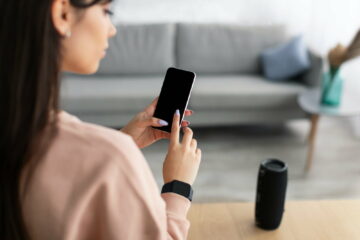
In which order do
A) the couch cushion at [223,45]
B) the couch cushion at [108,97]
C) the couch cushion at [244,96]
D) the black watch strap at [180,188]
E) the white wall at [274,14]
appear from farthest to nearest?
the white wall at [274,14]
the couch cushion at [223,45]
the couch cushion at [244,96]
the couch cushion at [108,97]
the black watch strap at [180,188]

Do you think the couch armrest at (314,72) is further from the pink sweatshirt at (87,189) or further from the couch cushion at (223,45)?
the pink sweatshirt at (87,189)

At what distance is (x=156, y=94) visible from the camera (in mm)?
3021

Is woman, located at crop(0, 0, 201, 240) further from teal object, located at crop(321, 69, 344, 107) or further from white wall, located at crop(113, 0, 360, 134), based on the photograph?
white wall, located at crop(113, 0, 360, 134)

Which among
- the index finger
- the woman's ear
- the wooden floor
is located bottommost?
the wooden floor

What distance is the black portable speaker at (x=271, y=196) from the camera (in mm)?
1208

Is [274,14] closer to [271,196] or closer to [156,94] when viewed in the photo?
[156,94]

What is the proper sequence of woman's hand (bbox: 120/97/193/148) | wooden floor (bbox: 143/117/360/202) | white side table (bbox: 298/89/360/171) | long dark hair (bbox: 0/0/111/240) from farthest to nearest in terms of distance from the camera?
white side table (bbox: 298/89/360/171), wooden floor (bbox: 143/117/360/202), woman's hand (bbox: 120/97/193/148), long dark hair (bbox: 0/0/111/240)

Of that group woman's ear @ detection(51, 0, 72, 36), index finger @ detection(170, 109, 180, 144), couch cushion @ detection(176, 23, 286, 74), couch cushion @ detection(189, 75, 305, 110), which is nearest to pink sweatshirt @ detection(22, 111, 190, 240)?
woman's ear @ detection(51, 0, 72, 36)

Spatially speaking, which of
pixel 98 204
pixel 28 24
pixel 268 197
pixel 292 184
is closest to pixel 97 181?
pixel 98 204

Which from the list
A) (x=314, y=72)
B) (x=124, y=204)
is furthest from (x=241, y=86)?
(x=124, y=204)

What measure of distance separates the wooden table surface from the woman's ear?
0.68m

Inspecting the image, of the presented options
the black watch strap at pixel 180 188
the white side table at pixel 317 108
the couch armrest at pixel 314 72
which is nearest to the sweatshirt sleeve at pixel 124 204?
the black watch strap at pixel 180 188

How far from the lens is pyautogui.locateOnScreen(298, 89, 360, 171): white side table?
2.71 metres

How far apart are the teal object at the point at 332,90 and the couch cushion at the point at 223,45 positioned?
2.70 ft
